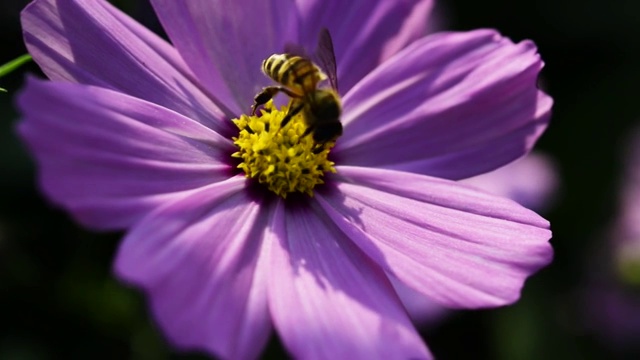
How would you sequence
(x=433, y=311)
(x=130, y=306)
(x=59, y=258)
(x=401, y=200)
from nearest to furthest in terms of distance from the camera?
(x=401, y=200) → (x=130, y=306) → (x=59, y=258) → (x=433, y=311)

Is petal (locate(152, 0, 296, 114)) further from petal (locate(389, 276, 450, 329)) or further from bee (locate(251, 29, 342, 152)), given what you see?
petal (locate(389, 276, 450, 329))

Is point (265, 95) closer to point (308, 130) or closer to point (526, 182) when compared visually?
point (308, 130)

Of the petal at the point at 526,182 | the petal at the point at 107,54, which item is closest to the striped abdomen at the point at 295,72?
the petal at the point at 107,54

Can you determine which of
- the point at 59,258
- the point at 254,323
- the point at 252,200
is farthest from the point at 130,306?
the point at 254,323

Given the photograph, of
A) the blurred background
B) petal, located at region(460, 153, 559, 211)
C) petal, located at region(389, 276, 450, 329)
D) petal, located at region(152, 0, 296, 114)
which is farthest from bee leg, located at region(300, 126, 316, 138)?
petal, located at region(460, 153, 559, 211)

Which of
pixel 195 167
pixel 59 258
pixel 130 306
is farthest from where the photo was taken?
pixel 59 258

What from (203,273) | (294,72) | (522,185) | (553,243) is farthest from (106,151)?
(553,243)

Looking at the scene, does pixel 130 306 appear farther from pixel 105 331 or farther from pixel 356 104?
pixel 356 104
